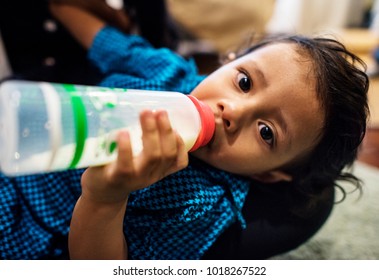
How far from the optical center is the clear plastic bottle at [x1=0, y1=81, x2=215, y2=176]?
1.30 ft

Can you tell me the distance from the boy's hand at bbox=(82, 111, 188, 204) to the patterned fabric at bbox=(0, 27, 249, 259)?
0.18m

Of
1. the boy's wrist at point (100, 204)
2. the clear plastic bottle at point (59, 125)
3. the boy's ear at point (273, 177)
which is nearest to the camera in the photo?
the clear plastic bottle at point (59, 125)

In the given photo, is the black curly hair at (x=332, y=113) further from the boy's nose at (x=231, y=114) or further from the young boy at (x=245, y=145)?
the boy's nose at (x=231, y=114)

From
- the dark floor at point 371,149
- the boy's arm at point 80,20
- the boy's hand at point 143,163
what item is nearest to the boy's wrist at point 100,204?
the boy's hand at point 143,163

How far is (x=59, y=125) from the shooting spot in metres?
0.40

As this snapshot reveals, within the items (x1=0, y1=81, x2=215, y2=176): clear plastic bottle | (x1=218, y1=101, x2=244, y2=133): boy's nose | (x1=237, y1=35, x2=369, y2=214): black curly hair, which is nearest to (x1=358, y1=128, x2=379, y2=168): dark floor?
(x1=237, y1=35, x2=369, y2=214): black curly hair

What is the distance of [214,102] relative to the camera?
675mm

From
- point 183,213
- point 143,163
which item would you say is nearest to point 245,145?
point 183,213

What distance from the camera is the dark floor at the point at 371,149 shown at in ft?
4.61

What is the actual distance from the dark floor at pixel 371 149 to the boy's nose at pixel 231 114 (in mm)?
900
